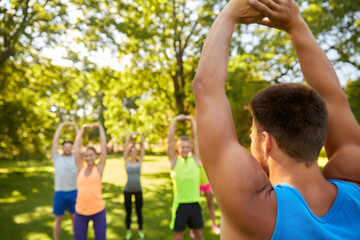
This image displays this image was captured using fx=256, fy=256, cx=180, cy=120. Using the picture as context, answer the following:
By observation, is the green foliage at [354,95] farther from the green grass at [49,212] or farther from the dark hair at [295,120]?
the dark hair at [295,120]

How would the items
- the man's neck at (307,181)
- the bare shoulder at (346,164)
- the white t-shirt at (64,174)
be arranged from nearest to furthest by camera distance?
the man's neck at (307,181) → the bare shoulder at (346,164) → the white t-shirt at (64,174)

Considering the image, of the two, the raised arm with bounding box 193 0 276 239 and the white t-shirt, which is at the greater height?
the raised arm with bounding box 193 0 276 239

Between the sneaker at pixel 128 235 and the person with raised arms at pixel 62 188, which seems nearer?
the person with raised arms at pixel 62 188

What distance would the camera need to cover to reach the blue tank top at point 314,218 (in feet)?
2.45

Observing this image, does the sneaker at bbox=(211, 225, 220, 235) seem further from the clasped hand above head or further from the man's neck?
the clasped hand above head

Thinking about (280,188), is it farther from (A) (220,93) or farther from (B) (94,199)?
(B) (94,199)

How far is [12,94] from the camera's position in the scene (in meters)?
13.2

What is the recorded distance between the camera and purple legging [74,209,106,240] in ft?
13.2

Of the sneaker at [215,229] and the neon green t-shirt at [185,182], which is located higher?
the neon green t-shirt at [185,182]

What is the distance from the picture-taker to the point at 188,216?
429cm

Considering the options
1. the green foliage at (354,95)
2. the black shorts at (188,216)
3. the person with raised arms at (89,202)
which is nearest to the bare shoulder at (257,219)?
the black shorts at (188,216)

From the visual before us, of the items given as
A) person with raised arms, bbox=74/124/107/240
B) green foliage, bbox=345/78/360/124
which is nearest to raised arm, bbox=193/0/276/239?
person with raised arms, bbox=74/124/107/240

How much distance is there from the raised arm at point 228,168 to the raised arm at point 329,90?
38 centimetres

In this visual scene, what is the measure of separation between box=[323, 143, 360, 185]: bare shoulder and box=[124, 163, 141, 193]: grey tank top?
5.11 metres
